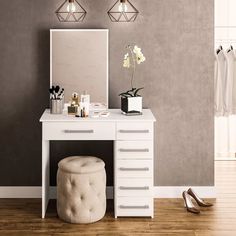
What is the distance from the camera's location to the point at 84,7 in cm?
Result: 496

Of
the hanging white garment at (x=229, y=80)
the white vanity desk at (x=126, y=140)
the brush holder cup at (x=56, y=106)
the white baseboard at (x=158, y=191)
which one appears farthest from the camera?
the hanging white garment at (x=229, y=80)

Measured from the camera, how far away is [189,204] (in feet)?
15.4

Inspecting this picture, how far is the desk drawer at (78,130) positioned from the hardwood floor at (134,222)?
2.23 feet

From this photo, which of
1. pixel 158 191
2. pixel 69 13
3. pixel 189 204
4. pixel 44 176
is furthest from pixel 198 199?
pixel 69 13

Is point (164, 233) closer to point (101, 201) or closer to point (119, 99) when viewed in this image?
point (101, 201)

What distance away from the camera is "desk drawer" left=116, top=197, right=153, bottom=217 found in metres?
4.47

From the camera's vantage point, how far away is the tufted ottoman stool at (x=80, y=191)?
14.1 ft

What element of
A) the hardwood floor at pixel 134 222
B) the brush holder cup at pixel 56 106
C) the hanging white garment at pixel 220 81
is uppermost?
the hanging white garment at pixel 220 81

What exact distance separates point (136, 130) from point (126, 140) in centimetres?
12

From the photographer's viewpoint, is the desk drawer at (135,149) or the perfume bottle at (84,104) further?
the perfume bottle at (84,104)

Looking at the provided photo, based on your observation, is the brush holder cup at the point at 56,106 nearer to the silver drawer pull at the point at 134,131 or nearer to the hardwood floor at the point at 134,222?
the silver drawer pull at the point at 134,131

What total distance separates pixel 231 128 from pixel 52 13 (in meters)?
2.86

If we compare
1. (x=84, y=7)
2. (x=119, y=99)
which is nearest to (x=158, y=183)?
(x=119, y=99)

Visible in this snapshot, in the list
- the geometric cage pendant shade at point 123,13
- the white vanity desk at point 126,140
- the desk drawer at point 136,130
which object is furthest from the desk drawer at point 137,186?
the geometric cage pendant shade at point 123,13
